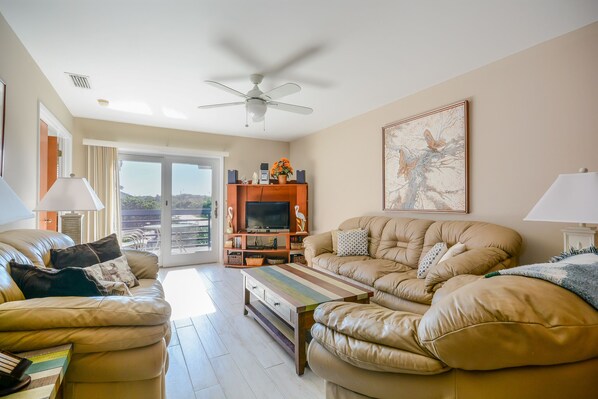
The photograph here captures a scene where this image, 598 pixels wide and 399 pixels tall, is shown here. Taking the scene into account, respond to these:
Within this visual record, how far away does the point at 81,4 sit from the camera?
184cm

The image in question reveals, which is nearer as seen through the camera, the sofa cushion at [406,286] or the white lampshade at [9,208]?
the white lampshade at [9,208]

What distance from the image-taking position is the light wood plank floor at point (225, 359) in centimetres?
178

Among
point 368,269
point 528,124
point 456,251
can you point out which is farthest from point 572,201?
point 368,269

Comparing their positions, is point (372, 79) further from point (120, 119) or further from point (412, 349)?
point (120, 119)

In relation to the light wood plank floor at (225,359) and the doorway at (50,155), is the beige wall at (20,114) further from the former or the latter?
the light wood plank floor at (225,359)

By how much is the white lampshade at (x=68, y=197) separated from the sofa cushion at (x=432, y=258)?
123 inches

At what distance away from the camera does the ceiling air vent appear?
9.46ft

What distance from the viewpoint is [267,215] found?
5.32 meters

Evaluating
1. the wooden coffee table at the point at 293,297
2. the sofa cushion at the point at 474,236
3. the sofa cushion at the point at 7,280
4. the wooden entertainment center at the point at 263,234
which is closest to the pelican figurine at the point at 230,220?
the wooden entertainment center at the point at 263,234

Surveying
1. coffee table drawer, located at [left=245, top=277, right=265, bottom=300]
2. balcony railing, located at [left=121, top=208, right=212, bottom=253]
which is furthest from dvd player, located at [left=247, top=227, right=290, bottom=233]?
coffee table drawer, located at [left=245, top=277, right=265, bottom=300]

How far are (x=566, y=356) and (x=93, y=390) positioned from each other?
164 cm

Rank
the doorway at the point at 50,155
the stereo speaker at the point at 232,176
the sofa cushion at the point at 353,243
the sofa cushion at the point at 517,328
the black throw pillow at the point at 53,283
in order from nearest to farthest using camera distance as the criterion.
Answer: the sofa cushion at the point at 517,328, the black throw pillow at the point at 53,283, the doorway at the point at 50,155, the sofa cushion at the point at 353,243, the stereo speaker at the point at 232,176

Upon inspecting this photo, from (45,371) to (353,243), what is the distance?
316 cm

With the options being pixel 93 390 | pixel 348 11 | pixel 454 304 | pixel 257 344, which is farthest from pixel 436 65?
pixel 93 390
